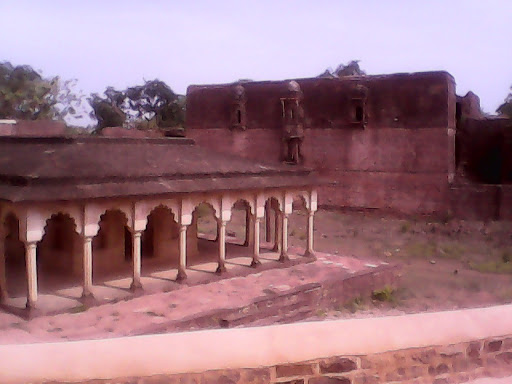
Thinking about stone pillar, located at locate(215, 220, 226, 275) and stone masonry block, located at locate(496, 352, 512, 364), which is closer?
stone masonry block, located at locate(496, 352, 512, 364)

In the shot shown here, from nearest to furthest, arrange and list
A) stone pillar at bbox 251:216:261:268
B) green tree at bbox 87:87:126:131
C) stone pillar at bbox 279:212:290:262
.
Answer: stone pillar at bbox 251:216:261:268, stone pillar at bbox 279:212:290:262, green tree at bbox 87:87:126:131

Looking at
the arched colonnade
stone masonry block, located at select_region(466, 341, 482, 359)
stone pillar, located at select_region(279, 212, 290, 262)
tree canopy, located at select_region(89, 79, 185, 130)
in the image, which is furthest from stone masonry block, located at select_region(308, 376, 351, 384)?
tree canopy, located at select_region(89, 79, 185, 130)

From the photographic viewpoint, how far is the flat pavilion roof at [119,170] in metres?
9.32

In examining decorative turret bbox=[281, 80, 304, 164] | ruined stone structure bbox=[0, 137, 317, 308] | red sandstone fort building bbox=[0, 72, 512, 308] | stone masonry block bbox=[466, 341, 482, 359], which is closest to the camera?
stone masonry block bbox=[466, 341, 482, 359]

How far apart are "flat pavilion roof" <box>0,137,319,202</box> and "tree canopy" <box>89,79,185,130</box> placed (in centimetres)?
3432

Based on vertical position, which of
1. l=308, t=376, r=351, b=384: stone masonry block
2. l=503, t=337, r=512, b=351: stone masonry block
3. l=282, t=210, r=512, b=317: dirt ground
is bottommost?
l=282, t=210, r=512, b=317: dirt ground

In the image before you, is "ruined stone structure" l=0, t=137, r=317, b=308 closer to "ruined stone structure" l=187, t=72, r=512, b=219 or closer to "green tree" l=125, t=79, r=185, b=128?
"ruined stone structure" l=187, t=72, r=512, b=219

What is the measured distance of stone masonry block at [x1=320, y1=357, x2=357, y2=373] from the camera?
141 inches

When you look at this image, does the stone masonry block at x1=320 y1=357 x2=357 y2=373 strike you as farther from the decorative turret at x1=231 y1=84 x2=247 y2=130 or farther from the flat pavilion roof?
the decorative turret at x1=231 y1=84 x2=247 y2=130

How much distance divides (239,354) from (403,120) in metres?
21.4

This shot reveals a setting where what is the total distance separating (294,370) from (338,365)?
30cm

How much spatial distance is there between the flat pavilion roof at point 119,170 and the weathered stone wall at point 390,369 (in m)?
6.35

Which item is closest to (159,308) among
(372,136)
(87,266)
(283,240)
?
(87,266)

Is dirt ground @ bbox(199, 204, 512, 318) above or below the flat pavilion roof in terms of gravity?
below
